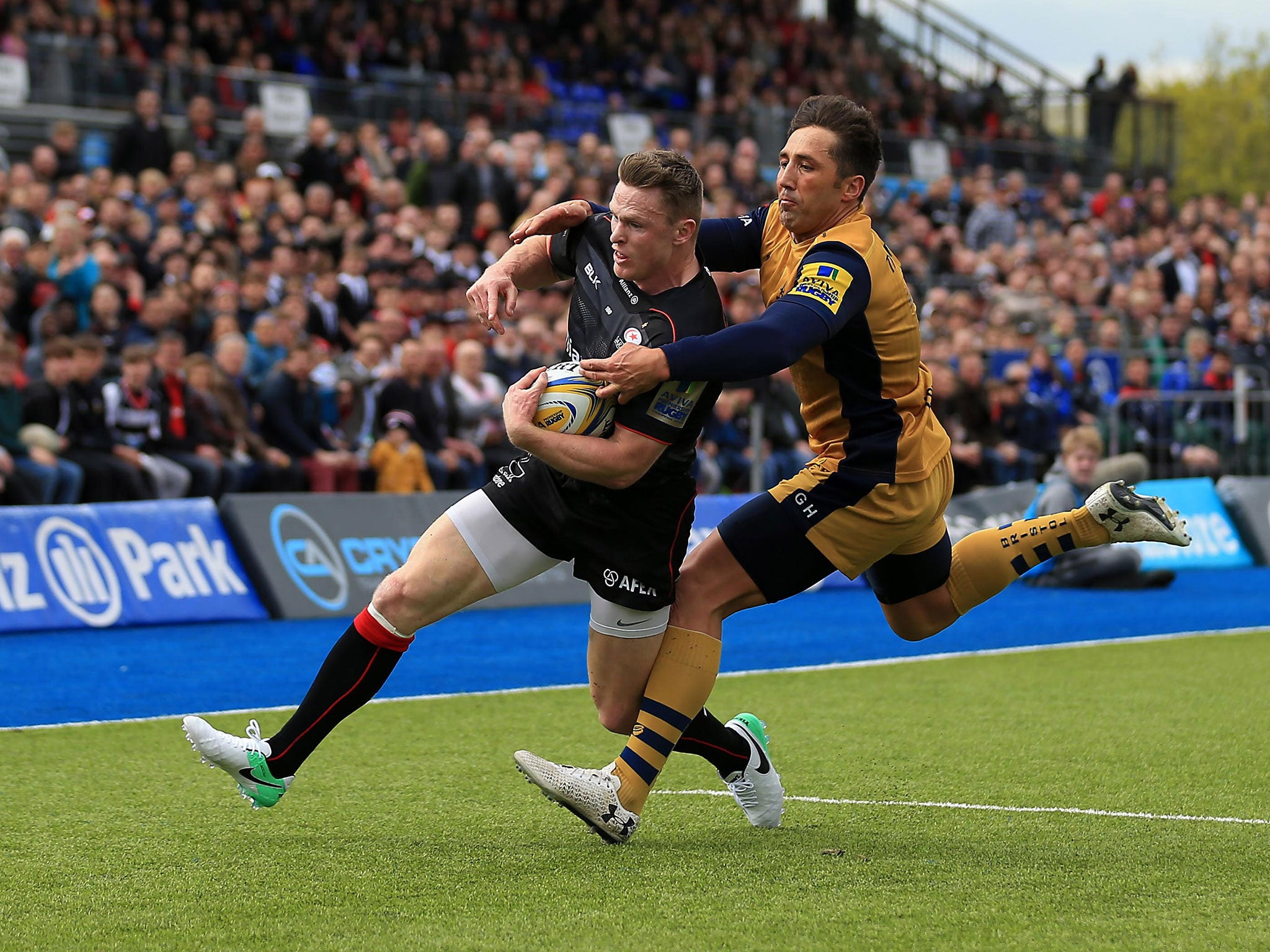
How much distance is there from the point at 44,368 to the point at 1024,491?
8465 mm

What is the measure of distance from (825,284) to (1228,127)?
199ft

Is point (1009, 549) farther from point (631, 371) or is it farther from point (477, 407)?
point (477, 407)

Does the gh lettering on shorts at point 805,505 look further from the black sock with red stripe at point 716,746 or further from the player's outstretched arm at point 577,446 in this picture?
the black sock with red stripe at point 716,746

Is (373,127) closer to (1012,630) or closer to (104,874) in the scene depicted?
(1012,630)

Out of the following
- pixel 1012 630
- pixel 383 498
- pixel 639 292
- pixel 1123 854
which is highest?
pixel 639 292

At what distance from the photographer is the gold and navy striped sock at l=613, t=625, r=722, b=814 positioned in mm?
4941

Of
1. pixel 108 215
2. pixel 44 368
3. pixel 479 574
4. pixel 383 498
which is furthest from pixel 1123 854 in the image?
pixel 108 215

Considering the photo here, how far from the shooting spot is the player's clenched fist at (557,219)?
5.32m

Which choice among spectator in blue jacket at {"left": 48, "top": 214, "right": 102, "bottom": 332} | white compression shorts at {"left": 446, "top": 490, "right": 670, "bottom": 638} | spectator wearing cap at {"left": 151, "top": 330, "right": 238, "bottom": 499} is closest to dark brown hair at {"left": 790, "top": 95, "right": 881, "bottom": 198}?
white compression shorts at {"left": 446, "top": 490, "right": 670, "bottom": 638}

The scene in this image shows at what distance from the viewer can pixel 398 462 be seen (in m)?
13.3

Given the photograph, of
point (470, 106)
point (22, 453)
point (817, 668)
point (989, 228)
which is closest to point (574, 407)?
point (817, 668)

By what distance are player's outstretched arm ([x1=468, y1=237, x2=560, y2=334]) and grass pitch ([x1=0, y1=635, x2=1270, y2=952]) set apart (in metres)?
1.67

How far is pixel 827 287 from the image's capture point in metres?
4.79

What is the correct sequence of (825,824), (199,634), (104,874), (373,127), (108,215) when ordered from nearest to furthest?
Answer: (104,874)
(825,824)
(199,634)
(108,215)
(373,127)
